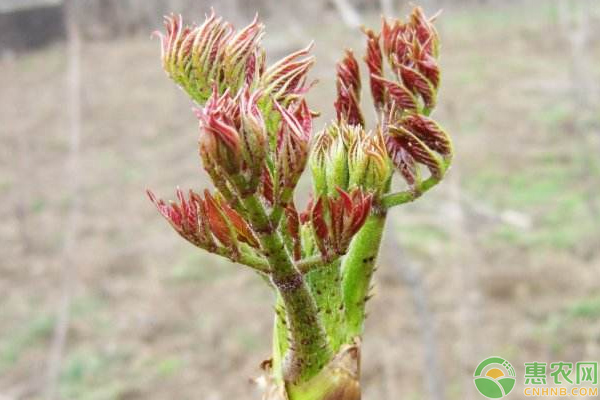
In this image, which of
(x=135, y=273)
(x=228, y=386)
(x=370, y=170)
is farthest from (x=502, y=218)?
(x=370, y=170)

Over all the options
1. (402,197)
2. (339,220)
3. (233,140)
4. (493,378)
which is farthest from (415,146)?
(493,378)

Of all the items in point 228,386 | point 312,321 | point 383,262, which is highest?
point 312,321

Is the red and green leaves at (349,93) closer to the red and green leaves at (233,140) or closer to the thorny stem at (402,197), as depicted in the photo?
the thorny stem at (402,197)

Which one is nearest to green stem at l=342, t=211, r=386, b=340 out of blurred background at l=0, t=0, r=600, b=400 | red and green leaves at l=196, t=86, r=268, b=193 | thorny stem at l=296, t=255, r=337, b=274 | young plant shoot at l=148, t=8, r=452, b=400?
young plant shoot at l=148, t=8, r=452, b=400

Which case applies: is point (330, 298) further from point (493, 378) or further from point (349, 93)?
point (493, 378)

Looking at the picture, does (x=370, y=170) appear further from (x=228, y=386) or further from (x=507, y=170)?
(x=507, y=170)

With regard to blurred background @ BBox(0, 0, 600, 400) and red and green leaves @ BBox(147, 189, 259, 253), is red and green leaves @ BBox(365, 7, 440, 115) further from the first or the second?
blurred background @ BBox(0, 0, 600, 400)
